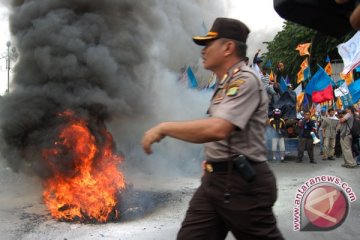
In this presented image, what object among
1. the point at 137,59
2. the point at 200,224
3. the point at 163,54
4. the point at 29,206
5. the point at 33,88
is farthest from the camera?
the point at 163,54

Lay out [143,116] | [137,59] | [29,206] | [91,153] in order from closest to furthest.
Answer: [29,206] < [91,153] < [137,59] < [143,116]

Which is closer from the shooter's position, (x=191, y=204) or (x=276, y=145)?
(x=191, y=204)

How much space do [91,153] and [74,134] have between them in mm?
421

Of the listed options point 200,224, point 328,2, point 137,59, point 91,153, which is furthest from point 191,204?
point 137,59

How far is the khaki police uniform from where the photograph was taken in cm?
222

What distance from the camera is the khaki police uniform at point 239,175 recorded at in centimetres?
222

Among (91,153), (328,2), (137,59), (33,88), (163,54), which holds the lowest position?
(91,153)

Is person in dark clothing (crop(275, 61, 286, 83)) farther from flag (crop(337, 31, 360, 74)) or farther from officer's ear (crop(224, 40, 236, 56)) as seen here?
officer's ear (crop(224, 40, 236, 56))

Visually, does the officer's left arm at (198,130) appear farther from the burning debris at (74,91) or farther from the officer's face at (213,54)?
the burning debris at (74,91)

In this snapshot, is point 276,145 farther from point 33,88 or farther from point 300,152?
point 33,88

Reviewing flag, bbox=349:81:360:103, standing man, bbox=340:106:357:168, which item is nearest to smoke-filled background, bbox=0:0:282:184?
standing man, bbox=340:106:357:168

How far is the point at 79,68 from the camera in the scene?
7.75 metres

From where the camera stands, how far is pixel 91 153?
6711mm

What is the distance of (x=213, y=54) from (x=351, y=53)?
8.30 meters
